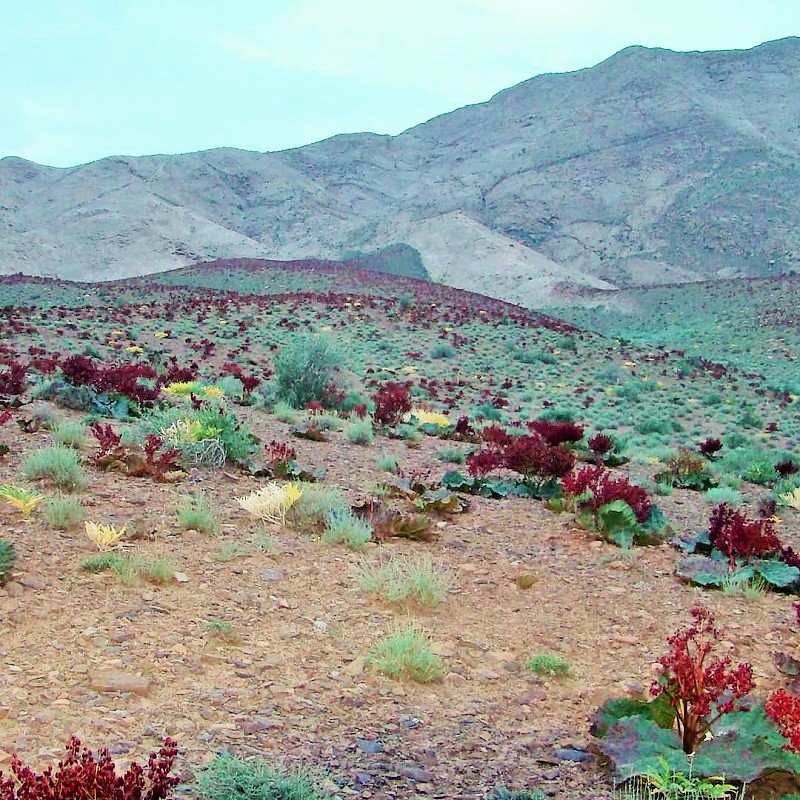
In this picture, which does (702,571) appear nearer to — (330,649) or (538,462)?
(538,462)

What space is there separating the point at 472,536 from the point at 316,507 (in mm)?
1217

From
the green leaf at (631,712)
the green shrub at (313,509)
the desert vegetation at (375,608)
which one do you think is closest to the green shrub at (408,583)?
the desert vegetation at (375,608)

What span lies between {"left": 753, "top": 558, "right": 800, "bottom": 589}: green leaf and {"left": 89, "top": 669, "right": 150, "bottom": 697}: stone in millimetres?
4099

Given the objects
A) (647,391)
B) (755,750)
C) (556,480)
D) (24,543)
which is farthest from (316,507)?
(647,391)

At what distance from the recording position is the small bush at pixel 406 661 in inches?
158

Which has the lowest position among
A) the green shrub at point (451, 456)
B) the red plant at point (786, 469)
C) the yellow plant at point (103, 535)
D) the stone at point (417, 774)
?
the red plant at point (786, 469)

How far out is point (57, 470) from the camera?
6359 millimetres

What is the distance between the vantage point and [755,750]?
325 cm

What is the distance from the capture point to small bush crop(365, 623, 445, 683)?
400 centimetres

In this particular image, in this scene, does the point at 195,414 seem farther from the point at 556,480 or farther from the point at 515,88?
the point at 515,88

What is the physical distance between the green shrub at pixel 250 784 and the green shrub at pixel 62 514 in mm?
2887

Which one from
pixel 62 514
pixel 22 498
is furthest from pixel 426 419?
pixel 62 514

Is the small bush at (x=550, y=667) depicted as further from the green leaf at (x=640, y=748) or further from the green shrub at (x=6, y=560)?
the green shrub at (x=6, y=560)

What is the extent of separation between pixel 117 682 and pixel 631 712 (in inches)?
86.5
